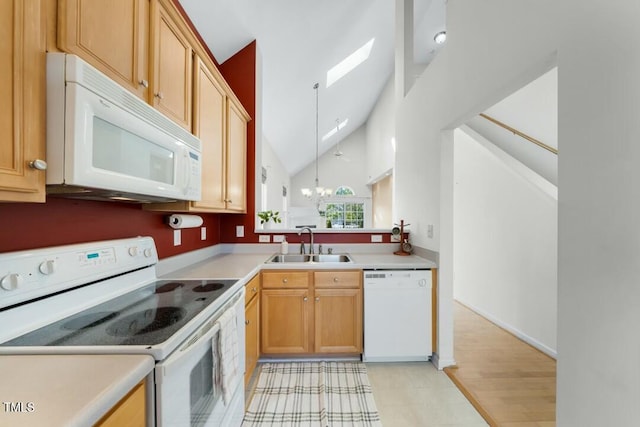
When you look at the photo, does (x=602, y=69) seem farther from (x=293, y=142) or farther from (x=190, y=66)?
(x=293, y=142)

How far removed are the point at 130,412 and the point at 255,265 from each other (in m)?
1.46

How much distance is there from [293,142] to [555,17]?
5224mm

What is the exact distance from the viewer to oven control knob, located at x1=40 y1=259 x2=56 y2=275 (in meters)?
0.97

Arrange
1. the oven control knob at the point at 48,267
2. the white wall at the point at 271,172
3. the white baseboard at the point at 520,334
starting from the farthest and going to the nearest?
the white wall at the point at 271,172
the white baseboard at the point at 520,334
the oven control knob at the point at 48,267

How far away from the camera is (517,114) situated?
2.98m

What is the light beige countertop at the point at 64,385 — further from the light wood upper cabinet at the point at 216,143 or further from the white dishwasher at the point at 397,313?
the white dishwasher at the point at 397,313

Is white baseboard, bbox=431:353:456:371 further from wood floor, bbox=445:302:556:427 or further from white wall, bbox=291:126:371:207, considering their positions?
white wall, bbox=291:126:371:207

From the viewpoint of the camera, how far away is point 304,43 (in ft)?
10.2

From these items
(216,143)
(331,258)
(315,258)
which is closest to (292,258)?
(315,258)

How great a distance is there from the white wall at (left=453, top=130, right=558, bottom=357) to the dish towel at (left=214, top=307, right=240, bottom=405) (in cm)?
251

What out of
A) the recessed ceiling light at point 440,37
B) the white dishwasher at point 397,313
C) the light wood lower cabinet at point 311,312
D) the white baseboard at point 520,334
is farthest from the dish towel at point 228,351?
the recessed ceiling light at point 440,37

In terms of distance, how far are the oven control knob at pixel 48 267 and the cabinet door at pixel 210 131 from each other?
742 millimetres

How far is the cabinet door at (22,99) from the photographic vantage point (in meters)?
0.70

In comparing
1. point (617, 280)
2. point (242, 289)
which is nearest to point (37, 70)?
point (242, 289)
